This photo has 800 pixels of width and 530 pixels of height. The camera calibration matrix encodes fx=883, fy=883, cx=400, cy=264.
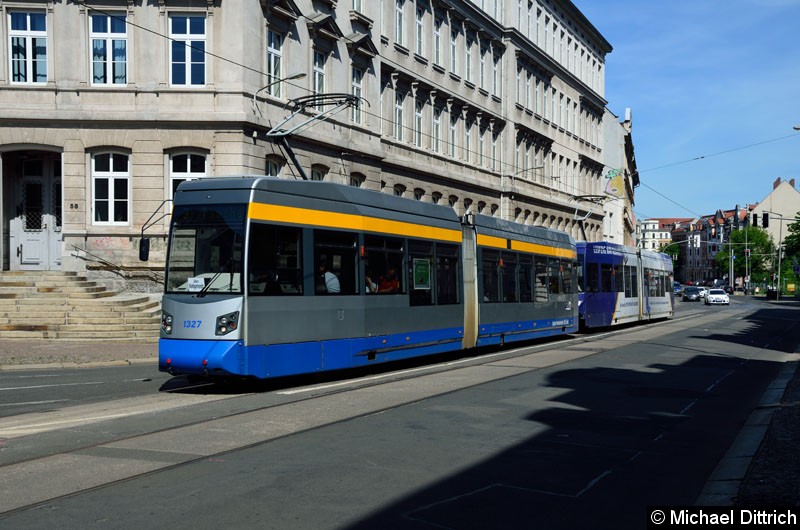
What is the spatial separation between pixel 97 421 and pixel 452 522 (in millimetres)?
5919

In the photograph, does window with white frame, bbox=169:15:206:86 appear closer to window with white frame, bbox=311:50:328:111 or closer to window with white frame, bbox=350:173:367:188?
window with white frame, bbox=311:50:328:111

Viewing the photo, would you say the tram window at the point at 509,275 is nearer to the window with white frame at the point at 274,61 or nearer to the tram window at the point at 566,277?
the tram window at the point at 566,277

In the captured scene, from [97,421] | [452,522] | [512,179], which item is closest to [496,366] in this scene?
[97,421]

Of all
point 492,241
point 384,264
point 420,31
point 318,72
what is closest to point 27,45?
point 318,72

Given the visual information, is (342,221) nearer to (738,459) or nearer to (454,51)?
(738,459)

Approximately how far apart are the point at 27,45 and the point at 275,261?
17.4 meters

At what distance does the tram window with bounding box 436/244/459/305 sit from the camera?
61.3ft

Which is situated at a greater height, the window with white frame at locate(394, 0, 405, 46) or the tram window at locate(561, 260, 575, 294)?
the window with white frame at locate(394, 0, 405, 46)

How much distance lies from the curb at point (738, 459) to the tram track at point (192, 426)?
14.1 feet

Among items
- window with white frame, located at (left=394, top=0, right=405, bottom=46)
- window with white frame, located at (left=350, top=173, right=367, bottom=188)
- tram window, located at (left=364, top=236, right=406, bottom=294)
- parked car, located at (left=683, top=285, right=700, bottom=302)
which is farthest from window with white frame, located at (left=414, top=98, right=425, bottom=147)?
parked car, located at (left=683, top=285, right=700, bottom=302)

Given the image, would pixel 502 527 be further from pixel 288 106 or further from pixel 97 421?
pixel 288 106

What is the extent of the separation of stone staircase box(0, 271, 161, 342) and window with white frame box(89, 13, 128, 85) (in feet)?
20.3

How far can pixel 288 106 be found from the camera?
2895 cm

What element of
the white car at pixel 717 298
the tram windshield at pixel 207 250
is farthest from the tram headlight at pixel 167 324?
the white car at pixel 717 298
